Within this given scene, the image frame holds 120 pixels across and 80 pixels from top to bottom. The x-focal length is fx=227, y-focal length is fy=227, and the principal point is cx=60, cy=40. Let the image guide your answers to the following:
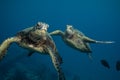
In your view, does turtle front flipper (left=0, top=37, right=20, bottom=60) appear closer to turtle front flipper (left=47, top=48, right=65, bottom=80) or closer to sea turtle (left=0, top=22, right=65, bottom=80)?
sea turtle (left=0, top=22, right=65, bottom=80)

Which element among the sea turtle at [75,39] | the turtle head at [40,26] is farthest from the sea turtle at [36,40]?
the sea turtle at [75,39]

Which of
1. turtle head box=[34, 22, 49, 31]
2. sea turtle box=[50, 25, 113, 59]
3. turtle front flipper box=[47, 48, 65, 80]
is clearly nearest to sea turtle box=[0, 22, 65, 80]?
turtle head box=[34, 22, 49, 31]

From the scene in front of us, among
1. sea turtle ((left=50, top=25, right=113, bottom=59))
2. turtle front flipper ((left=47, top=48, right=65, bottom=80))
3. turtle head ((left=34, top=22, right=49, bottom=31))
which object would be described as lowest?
turtle front flipper ((left=47, top=48, right=65, bottom=80))

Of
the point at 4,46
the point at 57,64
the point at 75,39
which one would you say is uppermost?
the point at 75,39

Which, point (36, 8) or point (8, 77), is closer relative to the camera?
point (8, 77)

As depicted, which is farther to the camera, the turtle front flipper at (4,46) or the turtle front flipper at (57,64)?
the turtle front flipper at (4,46)

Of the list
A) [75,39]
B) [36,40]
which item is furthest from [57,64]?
[75,39]

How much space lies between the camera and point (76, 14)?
17988 centimetres

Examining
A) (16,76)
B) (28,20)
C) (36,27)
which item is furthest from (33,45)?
→ (28,20)

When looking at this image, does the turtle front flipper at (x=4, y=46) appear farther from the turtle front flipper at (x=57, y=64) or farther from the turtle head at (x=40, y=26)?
the turtle front flipper at (x=57, y=64)

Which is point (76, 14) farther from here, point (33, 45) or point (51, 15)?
point (33, 45)

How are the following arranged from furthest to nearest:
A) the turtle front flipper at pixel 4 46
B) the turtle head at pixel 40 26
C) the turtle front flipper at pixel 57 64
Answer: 1. the turtle head at pixel 40 26
2. the turtle front flipper at pixel 4 46
3. the turtle front flipper at pixel 57 64

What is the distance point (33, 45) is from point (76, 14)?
6916 inches

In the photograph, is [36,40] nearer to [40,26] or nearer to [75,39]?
[40,26]
